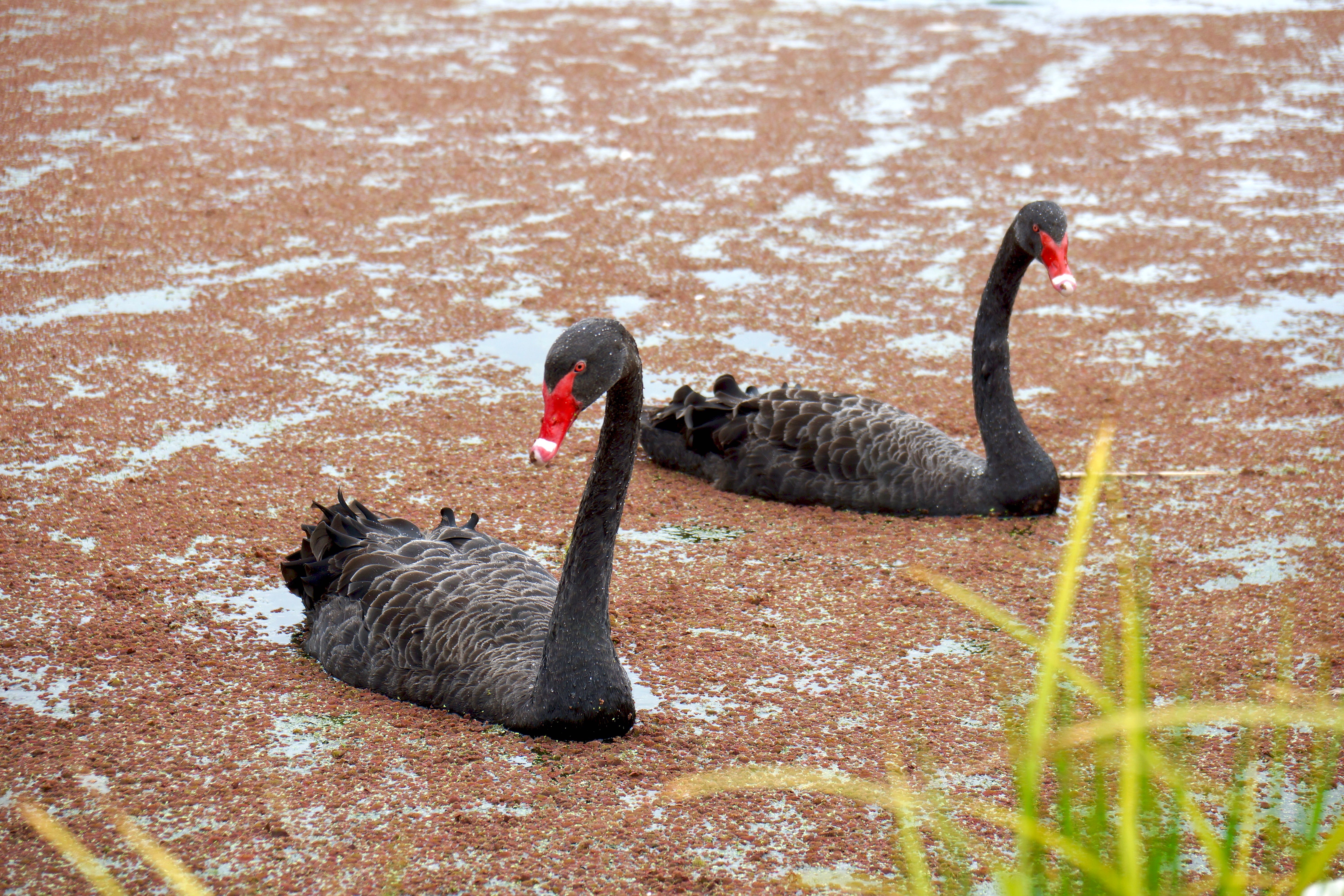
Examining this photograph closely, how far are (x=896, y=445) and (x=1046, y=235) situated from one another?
0.93 metres

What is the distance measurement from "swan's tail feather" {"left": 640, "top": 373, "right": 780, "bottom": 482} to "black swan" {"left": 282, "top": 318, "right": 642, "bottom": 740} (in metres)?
1.35

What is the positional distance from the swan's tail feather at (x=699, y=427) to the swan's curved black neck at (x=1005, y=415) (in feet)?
2.92

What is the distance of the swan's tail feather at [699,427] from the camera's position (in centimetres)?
523

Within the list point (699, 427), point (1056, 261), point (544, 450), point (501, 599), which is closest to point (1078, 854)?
point (544, 450)

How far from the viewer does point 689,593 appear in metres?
4.34

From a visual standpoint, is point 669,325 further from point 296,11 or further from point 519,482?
point 296,11

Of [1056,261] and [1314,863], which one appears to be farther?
[1056,261]

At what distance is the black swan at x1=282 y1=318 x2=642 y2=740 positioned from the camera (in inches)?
125

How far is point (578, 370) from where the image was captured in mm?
3088

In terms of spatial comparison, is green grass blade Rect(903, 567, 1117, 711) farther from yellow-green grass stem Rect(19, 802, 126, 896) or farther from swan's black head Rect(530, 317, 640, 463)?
yellow-green grass stem Rect(19, 802, 126, 896)

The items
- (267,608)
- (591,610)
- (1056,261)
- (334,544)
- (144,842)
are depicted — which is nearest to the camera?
(144,842)

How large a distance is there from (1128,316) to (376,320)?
151 inches

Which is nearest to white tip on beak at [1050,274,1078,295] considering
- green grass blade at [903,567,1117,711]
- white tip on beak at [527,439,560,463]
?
green grass blade at [903,567,1117,711]

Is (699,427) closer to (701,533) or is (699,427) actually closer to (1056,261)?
(701,533)
